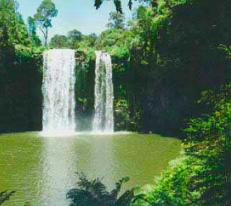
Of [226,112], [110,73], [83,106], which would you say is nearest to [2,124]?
[83,106]

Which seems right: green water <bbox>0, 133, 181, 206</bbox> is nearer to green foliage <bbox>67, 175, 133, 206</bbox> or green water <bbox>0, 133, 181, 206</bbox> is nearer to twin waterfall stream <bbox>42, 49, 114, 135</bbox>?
twin waterfall stream <bbox>42, 49, 114, 135</bbox>

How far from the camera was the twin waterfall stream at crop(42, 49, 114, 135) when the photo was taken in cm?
3097

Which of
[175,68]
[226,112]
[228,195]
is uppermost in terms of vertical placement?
[175,68]

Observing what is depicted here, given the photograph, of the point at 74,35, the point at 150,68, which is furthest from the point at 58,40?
the point at 150,68

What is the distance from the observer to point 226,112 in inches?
235

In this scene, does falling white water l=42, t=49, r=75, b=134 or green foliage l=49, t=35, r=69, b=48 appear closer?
falling white water l=42, t=49, r=75, b=134

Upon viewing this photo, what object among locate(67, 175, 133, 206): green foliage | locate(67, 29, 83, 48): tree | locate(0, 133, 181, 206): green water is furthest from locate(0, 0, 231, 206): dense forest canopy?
locate(67, 29, 83, 48): tree

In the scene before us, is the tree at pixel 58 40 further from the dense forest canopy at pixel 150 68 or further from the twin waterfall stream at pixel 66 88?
the twin waterfall stream at pixel 66 88

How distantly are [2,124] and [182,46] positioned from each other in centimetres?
1305

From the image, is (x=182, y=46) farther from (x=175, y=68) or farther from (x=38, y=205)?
(x=38, y=205)

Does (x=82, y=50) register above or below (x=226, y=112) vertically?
above

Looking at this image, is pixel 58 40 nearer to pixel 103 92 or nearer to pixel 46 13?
pixel 46 13

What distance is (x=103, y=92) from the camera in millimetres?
31469

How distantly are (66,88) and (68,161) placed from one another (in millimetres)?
13865
